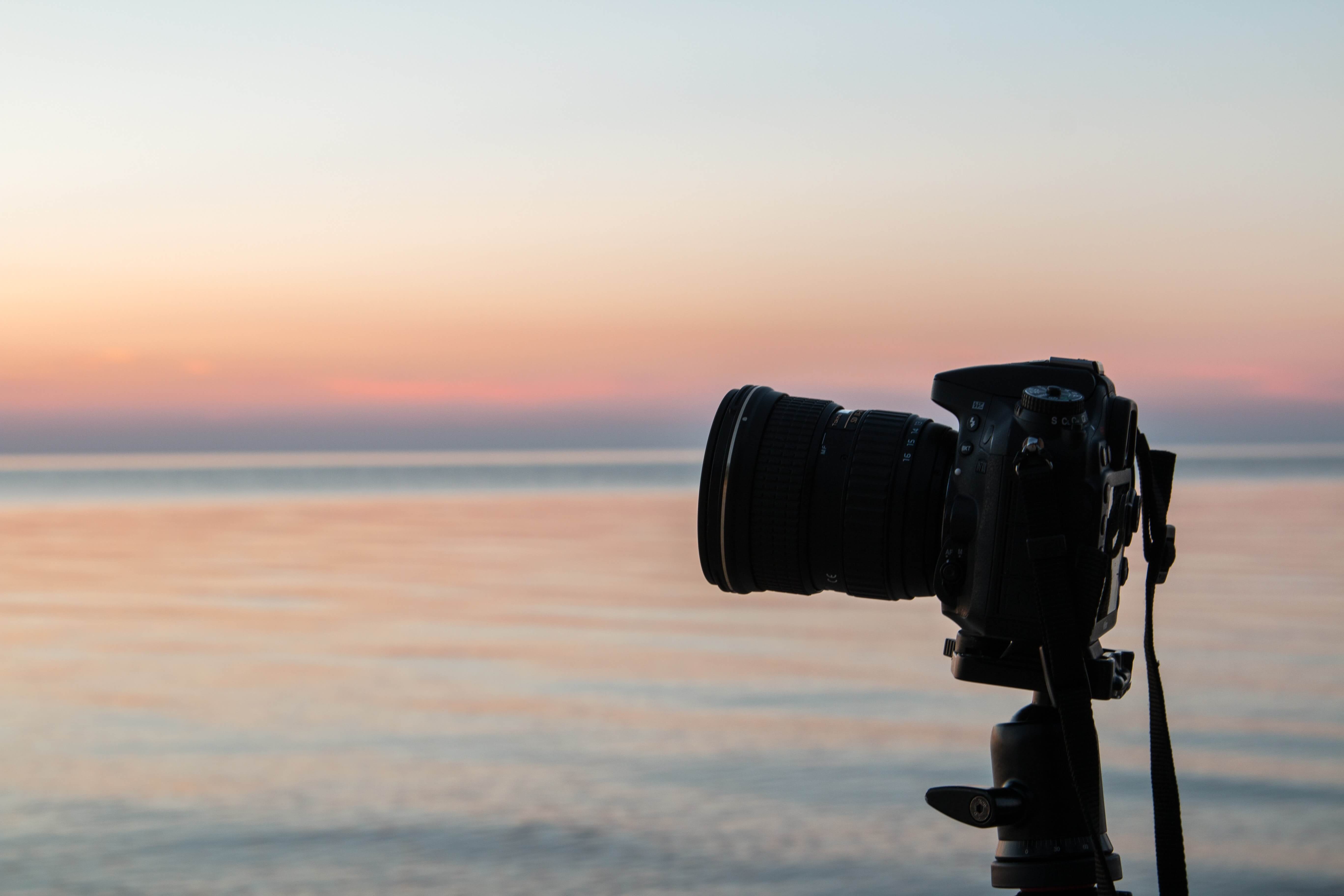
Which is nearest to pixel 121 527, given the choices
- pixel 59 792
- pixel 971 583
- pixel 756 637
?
pixel 756 637

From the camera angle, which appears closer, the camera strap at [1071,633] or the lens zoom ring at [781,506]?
the camera strap at [1071,633]

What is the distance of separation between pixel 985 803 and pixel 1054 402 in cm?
52

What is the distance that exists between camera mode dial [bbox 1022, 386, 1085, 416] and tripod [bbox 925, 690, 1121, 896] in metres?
0.39

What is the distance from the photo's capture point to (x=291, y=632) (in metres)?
7.34

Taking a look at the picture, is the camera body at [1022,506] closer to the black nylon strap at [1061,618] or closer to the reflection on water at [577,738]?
the black nylon strap at [1061,618]

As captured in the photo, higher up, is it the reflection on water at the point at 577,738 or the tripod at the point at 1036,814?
the tripod at the point at 1036,814

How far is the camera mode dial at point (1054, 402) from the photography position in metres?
1.56

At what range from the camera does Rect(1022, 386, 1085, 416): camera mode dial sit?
5.12ft

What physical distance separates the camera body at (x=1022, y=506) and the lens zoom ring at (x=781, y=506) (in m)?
0.22

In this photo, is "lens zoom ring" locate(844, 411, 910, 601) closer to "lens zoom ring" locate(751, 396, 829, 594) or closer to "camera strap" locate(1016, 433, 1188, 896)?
"lens zoom ring" locate(751, 396, 829, 594)

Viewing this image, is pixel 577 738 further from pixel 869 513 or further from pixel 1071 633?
pixel 1071 633

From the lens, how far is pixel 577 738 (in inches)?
192

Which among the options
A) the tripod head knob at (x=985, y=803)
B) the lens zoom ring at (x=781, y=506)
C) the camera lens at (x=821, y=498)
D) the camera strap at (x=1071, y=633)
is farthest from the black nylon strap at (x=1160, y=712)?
the lens zoom ring at (x=781, y=506)

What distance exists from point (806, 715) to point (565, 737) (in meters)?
1.05
